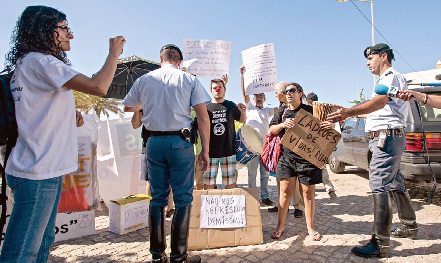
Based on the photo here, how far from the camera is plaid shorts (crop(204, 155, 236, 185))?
4.33m

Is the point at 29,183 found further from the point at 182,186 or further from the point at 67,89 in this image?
the point at 182,186

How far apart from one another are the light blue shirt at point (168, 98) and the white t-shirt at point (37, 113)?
106 cm

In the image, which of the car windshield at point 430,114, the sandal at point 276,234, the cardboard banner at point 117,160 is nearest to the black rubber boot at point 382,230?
the sandal at point 276,234

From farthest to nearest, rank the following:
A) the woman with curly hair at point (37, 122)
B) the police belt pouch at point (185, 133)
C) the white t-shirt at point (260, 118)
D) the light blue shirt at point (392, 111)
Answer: the white t-shirt at point (260, 118) → the light blue shirt at point (392, 111) → the police belt pouch at point (185, 133) → the woman with curly hair at point (37, 122)

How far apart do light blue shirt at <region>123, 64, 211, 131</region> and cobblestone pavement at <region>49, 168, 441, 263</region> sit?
1.49 metres

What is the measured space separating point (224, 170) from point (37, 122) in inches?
117

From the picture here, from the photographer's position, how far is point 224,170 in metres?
4.38

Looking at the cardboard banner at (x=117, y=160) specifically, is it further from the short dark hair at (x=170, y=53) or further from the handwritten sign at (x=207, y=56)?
the short dark hair at (x=170, y=53)

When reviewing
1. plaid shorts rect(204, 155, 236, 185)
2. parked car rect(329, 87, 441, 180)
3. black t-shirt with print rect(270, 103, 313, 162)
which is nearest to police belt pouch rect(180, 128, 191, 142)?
black t-shirt with print rect(270, 103, 313, 162)

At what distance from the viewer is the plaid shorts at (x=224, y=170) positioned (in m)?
4.33

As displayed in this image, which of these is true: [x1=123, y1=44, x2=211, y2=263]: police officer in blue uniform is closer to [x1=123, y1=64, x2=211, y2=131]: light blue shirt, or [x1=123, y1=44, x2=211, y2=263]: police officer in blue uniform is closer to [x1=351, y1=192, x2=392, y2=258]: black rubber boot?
[x1=123, y1=64, x2=211, y2=131]: light blue shirt

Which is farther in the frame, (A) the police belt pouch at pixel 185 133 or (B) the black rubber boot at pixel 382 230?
(B) the black rubber boot at pixel 382 230

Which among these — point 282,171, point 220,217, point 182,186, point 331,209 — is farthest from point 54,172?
point 331,209

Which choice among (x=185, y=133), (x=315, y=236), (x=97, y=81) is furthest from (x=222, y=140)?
(x=97, y=81)
